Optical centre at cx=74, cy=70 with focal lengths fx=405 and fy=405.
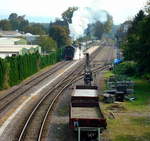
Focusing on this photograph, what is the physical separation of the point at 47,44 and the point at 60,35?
12.2 metres

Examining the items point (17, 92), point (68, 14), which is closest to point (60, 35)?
point (68, 14)

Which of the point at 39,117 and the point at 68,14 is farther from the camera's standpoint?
the point at 68,14

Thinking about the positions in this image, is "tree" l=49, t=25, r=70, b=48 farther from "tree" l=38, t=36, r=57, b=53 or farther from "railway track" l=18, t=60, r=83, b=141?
"railway track" l=18, t=60, r=83, b=141

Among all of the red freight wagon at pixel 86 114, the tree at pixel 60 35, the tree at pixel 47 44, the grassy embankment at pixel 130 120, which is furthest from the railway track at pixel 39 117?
the tree at pixel 60 35

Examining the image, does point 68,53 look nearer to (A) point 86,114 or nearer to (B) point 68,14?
(A) point 86,114

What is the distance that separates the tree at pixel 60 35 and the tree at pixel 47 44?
33.6 feet

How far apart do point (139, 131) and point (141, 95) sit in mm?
14829

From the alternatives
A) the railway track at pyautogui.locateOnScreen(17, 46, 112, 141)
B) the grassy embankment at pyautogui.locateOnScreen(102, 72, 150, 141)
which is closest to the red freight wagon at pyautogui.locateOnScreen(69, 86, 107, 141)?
the grassy embankment at pyautogui.locateOnScreen(102, 72, 150, 141)

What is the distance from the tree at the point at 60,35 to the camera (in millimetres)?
124250

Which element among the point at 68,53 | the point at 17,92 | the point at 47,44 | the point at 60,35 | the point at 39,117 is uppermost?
the point at 60,35

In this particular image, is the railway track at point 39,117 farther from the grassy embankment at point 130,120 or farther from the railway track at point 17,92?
the grassy embankment at point 130,120

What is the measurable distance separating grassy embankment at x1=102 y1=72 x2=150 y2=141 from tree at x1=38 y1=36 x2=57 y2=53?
250 ft

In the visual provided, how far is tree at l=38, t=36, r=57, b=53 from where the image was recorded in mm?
113562

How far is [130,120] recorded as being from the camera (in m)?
27.4
